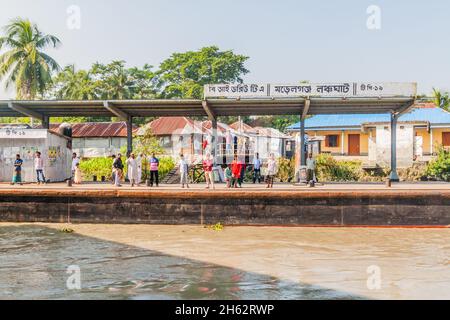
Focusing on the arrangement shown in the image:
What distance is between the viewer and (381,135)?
3284 cm

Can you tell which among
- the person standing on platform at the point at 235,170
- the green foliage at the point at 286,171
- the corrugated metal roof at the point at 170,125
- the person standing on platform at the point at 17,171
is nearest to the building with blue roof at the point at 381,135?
the green foliage at the point at 286,171

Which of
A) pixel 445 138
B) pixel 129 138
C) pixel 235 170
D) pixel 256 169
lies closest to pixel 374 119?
pixel 445 138

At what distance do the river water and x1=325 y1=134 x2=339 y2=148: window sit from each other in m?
27.6

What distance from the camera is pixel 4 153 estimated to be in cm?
2392

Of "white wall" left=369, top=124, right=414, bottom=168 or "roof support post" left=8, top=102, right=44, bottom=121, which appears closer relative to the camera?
"roof support post" left=8, top=102, right=44, bottom=121

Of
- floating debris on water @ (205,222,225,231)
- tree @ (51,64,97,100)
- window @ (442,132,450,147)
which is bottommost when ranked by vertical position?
floating debris on water @ (205,222,225,231)

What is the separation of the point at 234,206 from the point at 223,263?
18.9ft

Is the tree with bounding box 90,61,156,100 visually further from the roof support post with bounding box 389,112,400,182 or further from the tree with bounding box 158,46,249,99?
the roof support post with bounding box 389,112,400,182

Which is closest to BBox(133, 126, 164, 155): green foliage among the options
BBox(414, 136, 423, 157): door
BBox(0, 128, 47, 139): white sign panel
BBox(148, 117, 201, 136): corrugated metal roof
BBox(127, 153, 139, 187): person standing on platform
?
BBox(0, 128, 47, 139): white sign panel

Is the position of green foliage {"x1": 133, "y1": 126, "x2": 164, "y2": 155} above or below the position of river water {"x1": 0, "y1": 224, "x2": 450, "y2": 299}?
above

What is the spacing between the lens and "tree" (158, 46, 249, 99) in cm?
6512

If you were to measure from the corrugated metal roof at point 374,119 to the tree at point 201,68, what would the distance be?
2133 centimetres

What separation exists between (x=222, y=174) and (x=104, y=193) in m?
7.96
